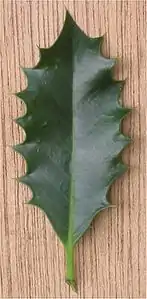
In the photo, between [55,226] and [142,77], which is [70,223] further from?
[142,77]

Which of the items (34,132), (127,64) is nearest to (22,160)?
(34,132)

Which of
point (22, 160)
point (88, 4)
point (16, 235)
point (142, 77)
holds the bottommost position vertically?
point (16, 235)

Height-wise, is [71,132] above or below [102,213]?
above

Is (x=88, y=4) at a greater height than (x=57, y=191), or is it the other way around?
(x=88, y=4)
